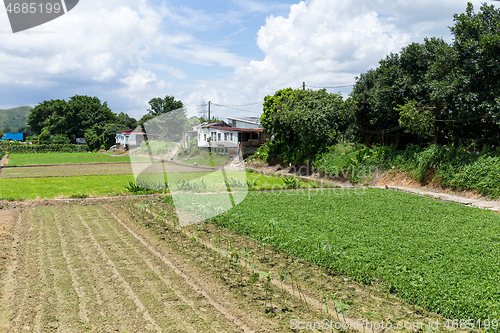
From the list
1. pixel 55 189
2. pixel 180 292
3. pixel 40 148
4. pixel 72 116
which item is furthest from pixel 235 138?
pixel 72 116

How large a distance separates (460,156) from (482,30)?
627 cm

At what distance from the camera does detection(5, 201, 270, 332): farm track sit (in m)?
4.98

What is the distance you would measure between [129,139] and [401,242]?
59.1m

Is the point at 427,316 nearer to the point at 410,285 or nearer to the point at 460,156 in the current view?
the point at 410,285

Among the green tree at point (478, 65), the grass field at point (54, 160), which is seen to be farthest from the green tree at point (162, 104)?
the green tree at point (478, 65)

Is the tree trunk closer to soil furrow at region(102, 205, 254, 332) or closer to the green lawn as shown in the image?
soil furrow at region(102, 205, 254, 332)

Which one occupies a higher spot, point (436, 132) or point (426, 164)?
point (436, 132)

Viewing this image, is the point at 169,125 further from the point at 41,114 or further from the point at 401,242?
the point at 41,114

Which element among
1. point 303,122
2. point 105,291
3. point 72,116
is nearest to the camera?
point 105,291

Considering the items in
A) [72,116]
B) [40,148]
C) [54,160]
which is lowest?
[54,160]

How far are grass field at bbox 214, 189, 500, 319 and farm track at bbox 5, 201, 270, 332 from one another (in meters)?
2.78

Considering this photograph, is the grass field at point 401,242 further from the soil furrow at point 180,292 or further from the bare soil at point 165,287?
the soil furrow at point 180,292

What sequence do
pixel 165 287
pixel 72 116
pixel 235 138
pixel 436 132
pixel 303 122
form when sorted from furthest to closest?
1. pixel 72 116
2. pixel 235 138
3. pixel 303 122
4. pixel 436 132
5. pixel 165 287

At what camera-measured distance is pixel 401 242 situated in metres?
7.88
